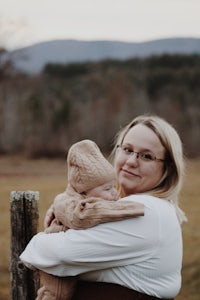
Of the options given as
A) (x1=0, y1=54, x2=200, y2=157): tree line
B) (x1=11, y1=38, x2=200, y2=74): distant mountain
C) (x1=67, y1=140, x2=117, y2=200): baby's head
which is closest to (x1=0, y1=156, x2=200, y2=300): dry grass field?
(x1=67, y1=140, x2=117, y2=200): baby's head

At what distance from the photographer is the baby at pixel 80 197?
2.64 m

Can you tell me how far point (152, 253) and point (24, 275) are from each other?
990 mm

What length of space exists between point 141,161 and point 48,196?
1530cm

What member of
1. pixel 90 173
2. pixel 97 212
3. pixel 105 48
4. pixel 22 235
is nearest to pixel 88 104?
pixel 22 235

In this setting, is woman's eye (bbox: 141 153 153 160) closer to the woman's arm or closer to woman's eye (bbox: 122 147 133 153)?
woman's eye (bbox: 122 147 133 153)

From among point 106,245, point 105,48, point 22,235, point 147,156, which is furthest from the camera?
point 105,48

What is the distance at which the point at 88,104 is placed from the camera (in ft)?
112

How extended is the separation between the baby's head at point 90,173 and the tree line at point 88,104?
2377cm

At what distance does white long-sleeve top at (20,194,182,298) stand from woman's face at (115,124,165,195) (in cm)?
15

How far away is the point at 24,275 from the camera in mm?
3453

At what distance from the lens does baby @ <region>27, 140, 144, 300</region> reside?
2643 millimetres

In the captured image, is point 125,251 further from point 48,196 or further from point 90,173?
point 48,196

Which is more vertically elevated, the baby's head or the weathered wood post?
the baby's head

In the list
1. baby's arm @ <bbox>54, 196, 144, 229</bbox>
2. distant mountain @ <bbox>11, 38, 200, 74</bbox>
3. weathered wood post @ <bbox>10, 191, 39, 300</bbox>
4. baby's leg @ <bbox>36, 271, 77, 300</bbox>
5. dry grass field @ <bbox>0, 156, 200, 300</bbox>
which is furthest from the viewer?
distant mountain @ <bbox>11, 38, 200, 74</bbox>
